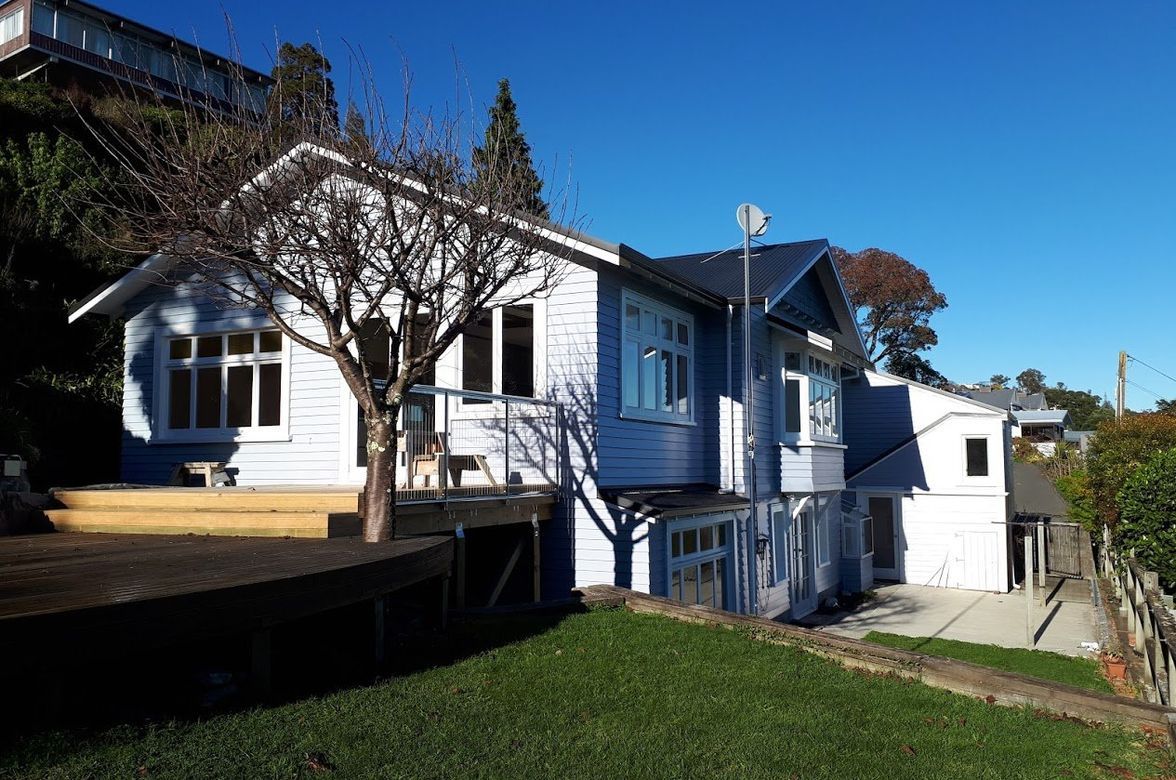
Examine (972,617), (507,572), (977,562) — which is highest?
(507,572)

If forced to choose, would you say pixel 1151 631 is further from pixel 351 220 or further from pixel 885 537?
pixel 885 537

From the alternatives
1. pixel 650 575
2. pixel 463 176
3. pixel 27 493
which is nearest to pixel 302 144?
pixel 463 176

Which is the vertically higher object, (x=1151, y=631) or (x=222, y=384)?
(x=222, y=384)

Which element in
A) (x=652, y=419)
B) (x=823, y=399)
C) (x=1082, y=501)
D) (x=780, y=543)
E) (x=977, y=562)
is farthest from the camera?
(x=1082, y=501)

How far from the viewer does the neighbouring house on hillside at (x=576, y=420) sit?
11078 mm

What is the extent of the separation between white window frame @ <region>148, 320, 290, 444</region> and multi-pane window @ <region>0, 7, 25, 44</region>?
1176 inches

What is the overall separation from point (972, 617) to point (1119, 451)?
200 inches

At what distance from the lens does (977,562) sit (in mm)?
20453

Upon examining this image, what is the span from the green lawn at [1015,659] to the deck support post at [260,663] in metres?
8.62

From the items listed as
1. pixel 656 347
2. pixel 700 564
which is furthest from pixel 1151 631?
pixel 656 347

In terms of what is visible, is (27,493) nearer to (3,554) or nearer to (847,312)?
(3,554)

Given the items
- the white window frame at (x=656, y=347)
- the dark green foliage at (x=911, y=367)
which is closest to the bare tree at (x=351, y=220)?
the white window frame at (x=656, y=347)

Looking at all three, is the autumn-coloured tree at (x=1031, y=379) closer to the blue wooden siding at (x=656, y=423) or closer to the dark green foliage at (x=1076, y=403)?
the dark green foliage at (x=1076, y=403)

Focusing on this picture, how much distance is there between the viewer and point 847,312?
2041cm
